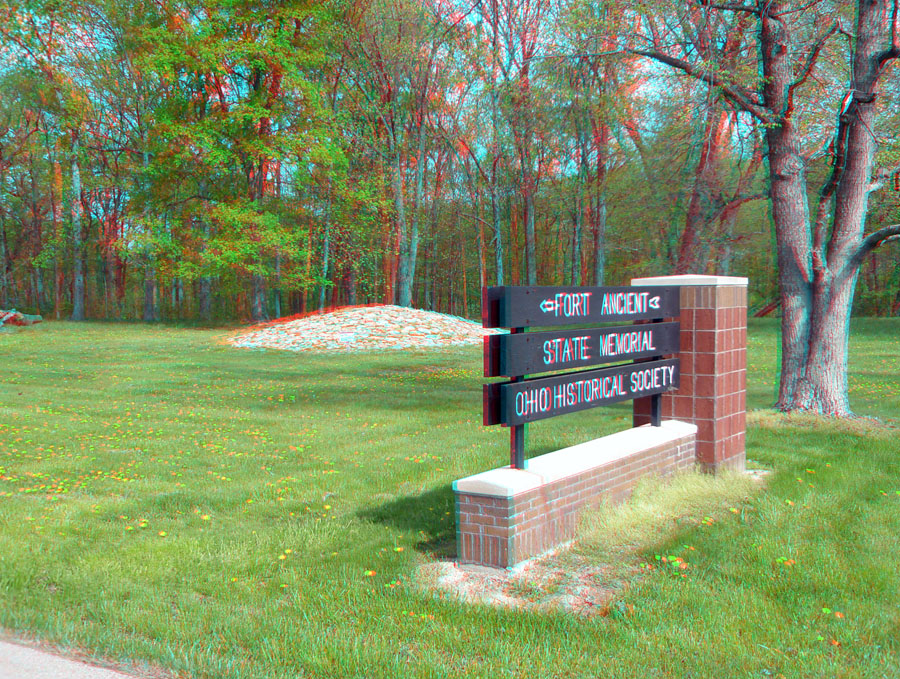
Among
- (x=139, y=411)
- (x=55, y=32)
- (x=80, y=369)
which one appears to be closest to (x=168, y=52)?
(x=55, y=32)

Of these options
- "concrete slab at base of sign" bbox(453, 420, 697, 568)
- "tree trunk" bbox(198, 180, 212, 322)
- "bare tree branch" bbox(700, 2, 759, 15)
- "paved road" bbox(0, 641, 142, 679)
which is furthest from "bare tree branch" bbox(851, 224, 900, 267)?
"tree trunk" bbox(198, 180, 212, 322)

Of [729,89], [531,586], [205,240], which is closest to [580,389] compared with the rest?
[531,586]

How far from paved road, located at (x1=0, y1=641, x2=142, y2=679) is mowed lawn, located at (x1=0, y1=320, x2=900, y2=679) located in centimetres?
13

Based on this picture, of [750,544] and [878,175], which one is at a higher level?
[878,175]

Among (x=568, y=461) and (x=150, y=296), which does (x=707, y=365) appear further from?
(x=150, y=296)

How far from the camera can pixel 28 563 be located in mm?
4434

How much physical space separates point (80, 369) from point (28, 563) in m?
13.3

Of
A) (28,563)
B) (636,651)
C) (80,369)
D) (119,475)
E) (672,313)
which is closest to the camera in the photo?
(636,651)

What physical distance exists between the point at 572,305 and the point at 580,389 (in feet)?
1.92

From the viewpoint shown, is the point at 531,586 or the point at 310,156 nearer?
the point at 531,586

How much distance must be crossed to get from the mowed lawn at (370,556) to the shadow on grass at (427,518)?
0.08 feet

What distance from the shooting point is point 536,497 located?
14.5ft

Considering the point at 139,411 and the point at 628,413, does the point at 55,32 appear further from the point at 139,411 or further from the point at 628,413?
the point at 628,413

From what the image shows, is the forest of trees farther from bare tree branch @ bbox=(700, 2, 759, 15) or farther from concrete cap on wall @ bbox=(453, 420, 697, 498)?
concrete cap on wall @ bbox=(453, 420, 697, 498)
